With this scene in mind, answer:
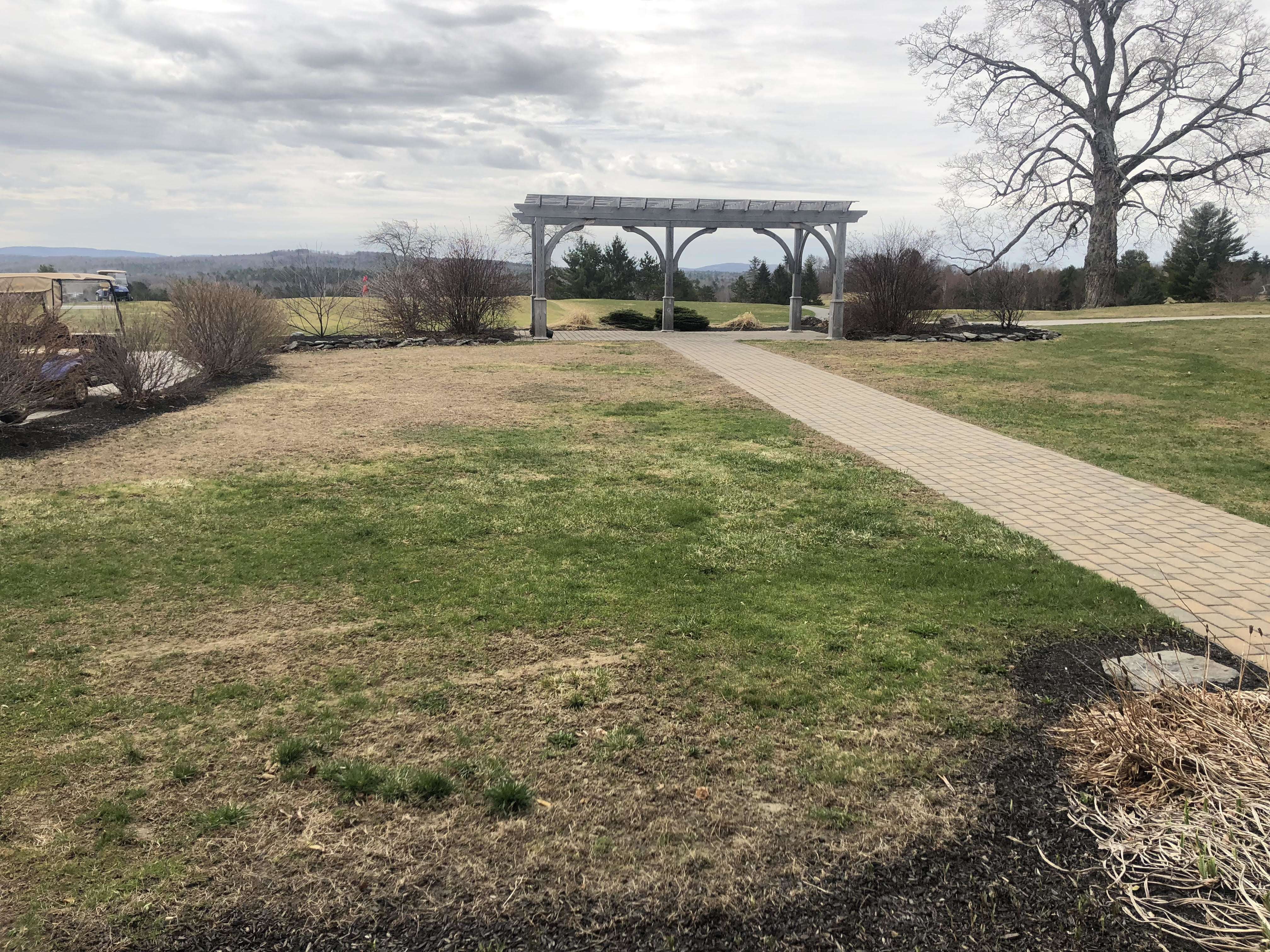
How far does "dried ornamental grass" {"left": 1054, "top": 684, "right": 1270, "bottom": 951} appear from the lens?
2.47 m

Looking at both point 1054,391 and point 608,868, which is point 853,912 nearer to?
point 608,868


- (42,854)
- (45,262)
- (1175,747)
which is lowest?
(42,854)

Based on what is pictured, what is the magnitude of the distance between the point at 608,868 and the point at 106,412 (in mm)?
10821

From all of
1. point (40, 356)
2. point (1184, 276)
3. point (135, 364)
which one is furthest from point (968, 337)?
point (1184, 276)

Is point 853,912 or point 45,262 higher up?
point 45,262

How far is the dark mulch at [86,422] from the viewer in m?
8.92

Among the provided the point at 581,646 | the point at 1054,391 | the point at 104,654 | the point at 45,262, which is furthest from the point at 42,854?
the point at 45,262

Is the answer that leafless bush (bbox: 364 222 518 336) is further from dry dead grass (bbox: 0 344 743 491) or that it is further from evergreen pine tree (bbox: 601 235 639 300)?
evergreen pine tree (bbox: 601 235 639 300)

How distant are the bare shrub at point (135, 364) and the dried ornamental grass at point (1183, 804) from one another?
37.4ft

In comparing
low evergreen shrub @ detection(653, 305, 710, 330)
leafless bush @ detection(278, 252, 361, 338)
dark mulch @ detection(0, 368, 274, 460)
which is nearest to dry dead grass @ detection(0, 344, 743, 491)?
dark mulch @ detection(0, 368, 274, 460)

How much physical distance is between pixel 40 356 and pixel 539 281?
13.6m

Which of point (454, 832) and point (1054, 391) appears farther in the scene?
point (1054, 391)

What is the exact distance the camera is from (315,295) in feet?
80.0

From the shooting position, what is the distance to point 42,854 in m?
2.75
